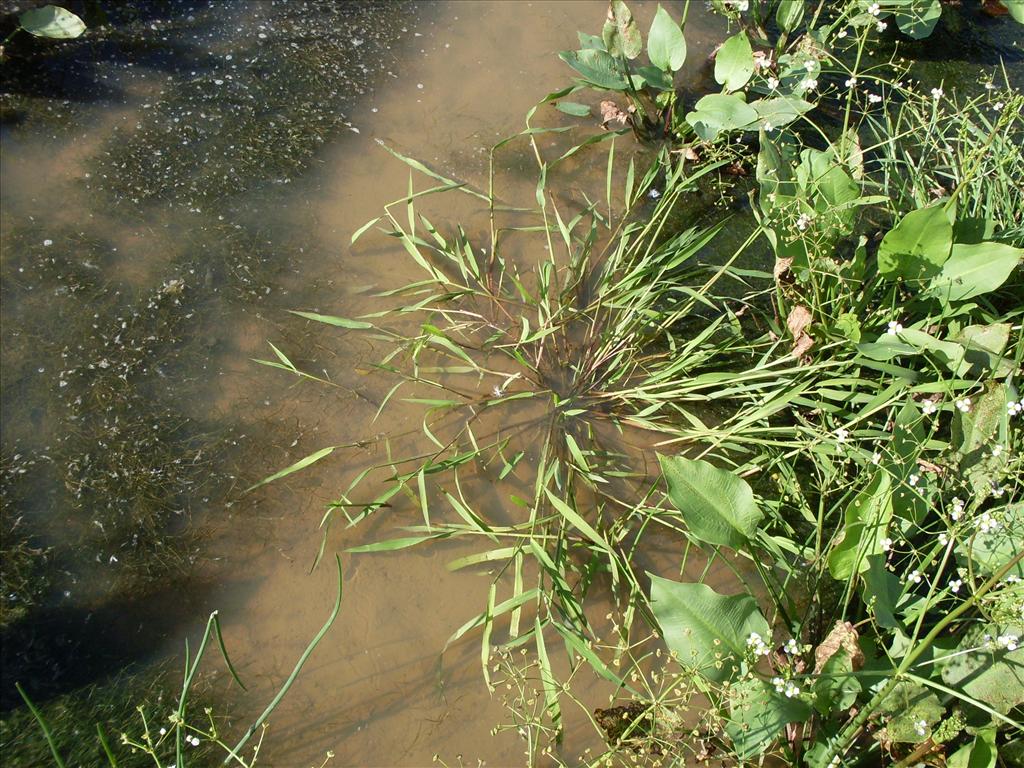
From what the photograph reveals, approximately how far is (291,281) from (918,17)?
2278 mm

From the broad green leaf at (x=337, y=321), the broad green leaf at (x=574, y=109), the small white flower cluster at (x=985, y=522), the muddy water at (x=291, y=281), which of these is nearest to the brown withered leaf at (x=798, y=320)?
the muddy water at (x=291, y=281)

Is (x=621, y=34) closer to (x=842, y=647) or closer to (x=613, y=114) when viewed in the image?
(x=613, y=114)

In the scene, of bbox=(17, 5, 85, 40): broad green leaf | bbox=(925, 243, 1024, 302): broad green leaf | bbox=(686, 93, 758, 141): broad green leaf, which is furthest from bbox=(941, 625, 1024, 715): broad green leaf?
bbox=(17, 5, 85, 40): broad green leaf

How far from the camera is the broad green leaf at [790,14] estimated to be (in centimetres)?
291

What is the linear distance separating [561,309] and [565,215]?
51 cm

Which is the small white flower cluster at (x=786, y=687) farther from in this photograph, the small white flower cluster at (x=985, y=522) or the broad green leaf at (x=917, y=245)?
the broad green leaf at (x=917, y=245)

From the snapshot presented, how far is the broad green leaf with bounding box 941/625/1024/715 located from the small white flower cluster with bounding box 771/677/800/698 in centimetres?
35

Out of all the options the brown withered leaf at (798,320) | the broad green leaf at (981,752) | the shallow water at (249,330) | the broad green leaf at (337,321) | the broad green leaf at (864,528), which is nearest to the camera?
the broad green leaf at (981,752)

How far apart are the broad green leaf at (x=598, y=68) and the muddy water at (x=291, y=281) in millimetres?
232

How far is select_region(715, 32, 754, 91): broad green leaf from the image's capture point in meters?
2.67

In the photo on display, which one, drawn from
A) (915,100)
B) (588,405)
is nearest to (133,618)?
(588,405)

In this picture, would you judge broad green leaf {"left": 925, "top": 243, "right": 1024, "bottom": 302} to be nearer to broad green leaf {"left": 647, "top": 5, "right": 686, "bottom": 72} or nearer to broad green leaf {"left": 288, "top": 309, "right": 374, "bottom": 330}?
broad green leaf {"left": 647, "top": 5, "right": 686, "bottom": 72}

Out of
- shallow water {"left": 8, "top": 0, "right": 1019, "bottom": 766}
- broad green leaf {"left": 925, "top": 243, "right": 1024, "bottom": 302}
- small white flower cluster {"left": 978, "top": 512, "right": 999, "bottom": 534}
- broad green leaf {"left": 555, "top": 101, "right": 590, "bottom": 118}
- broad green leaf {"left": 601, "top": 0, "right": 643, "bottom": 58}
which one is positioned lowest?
shallow water {"left": 8, "top": 0, "right": 1019, "bottom": 766}

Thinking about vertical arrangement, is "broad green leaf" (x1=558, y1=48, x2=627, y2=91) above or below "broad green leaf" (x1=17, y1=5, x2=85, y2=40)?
above
